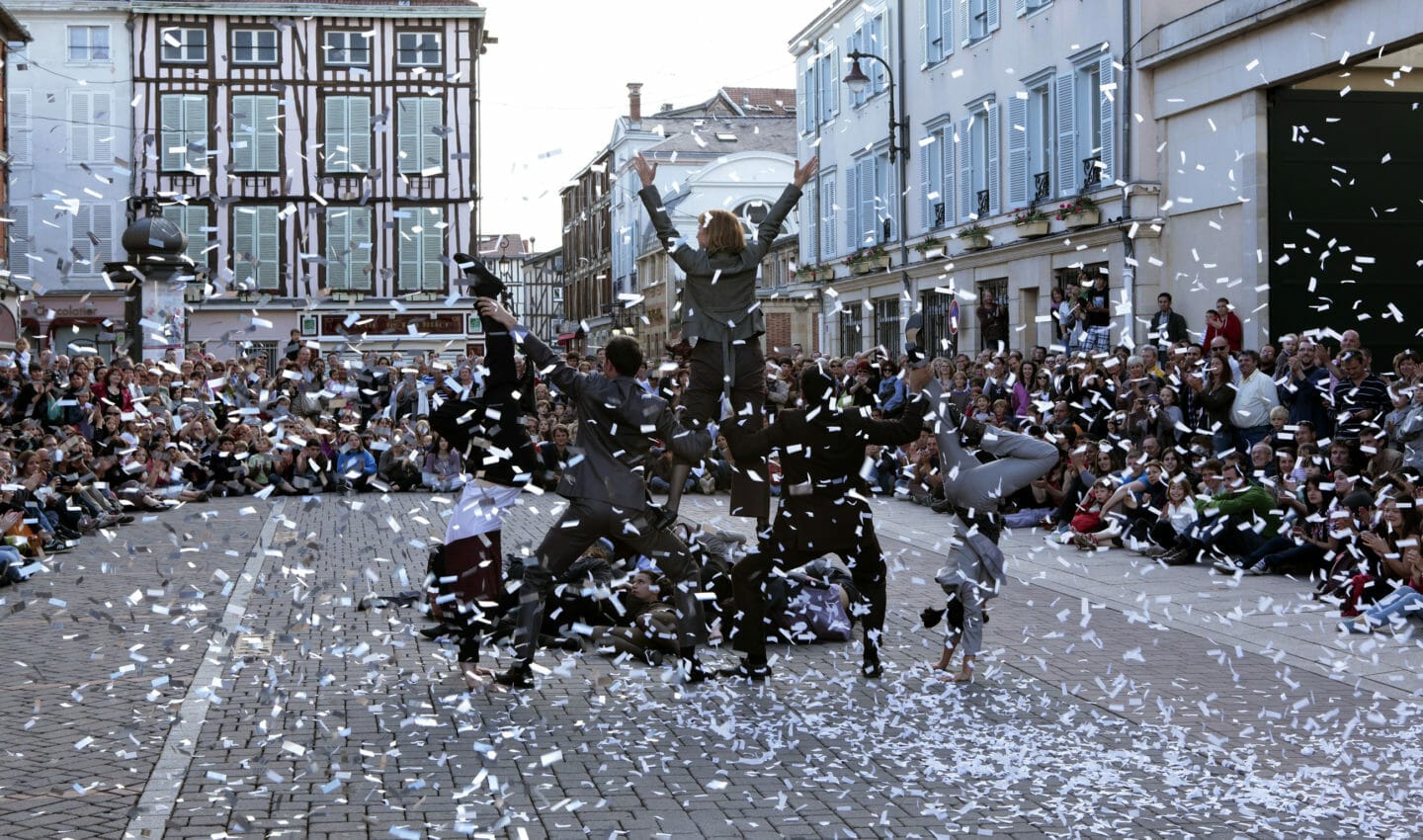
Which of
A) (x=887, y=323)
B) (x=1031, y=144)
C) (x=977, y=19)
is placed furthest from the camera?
(x=887, y=323)

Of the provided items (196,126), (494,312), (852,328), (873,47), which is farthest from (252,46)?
(494,312)

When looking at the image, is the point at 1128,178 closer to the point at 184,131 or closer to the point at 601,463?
the point at 601,463

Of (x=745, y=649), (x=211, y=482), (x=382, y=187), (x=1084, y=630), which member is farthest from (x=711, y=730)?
(x=382, y=187)

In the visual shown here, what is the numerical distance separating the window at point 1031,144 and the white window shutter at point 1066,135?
0.47 m

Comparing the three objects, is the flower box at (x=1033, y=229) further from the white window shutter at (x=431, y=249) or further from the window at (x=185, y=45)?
the window at (x=185, y=45)

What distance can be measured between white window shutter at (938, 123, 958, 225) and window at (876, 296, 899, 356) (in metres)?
3.41

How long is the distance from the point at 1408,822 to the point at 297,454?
19543mm

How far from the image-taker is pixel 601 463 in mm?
8367

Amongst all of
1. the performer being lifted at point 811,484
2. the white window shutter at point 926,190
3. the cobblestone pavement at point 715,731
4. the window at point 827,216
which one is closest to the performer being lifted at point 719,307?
the performer being lifted at point 811,484

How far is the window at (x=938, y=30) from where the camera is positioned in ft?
105

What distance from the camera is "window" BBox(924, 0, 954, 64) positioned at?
32.1 m

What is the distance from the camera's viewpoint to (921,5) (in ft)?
110

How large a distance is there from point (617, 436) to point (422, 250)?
39.5 meters

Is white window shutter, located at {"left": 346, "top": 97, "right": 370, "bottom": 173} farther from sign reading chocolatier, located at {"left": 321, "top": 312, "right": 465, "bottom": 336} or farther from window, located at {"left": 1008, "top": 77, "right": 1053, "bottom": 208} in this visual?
window, located at {"left": 1008, "top": 77, "right": 1053, "bottom": 208}
